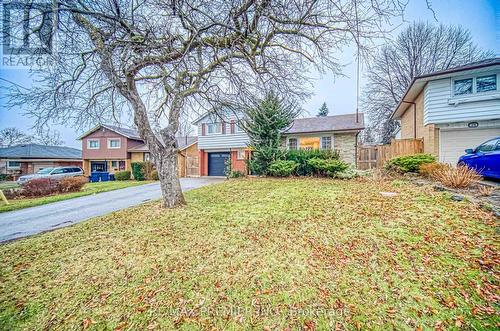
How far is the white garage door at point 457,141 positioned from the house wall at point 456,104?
687 mm

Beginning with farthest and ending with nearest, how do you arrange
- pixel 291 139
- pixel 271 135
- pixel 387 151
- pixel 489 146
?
pixel 291 139
pixel 387 151
pixel 271 135
pixel 489 146

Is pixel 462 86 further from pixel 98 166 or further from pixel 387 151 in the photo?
pixel 98 166

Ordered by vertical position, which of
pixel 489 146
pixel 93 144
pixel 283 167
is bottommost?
pixel 283 167

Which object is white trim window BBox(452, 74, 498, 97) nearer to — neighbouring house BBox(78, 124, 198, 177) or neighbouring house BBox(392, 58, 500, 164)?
neighbouring house BBox(392, 58, 500, 164)

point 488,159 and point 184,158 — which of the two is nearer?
point 488,159

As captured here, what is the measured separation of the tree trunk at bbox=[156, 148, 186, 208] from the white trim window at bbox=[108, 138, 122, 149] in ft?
74.4

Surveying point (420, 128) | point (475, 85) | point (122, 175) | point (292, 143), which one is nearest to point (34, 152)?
point (122, 175)

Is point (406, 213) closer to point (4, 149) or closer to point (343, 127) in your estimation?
point (343, 127)

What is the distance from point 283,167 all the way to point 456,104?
857cm

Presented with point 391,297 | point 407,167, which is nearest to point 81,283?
point 391,297

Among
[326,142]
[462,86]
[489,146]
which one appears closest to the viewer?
[489,146]

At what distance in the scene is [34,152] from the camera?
27656 millimetres

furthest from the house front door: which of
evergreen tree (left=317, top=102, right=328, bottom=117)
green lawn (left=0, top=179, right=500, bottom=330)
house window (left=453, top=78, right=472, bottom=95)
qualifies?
evergreen tree (left=317, top=102, right=328, bottom=117)
